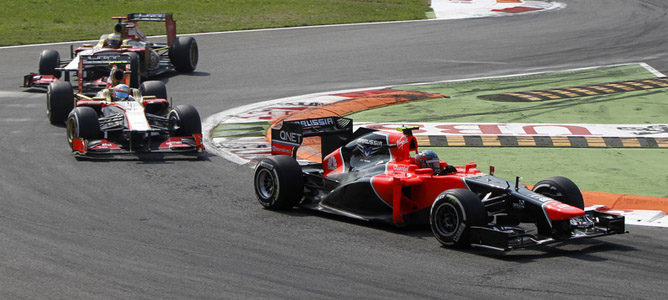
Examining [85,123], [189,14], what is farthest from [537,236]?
[189,14]

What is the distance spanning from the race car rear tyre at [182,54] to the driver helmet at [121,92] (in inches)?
338

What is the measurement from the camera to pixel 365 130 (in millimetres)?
13875

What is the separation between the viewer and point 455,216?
11.1 metres

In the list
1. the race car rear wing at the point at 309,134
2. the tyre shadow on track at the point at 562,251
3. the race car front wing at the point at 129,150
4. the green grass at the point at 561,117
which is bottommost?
the race car front wing at the point at 129,150

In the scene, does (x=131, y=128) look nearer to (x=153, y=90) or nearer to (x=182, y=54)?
(x=153, y=90)

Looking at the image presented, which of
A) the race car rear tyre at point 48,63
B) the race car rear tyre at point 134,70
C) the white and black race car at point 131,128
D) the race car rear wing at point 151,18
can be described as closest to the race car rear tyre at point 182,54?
the race car rear wing at point 151,18

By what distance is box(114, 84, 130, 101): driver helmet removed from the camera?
1892 centimetres

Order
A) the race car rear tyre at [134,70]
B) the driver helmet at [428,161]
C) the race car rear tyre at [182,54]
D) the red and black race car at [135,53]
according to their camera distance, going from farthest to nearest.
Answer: the race car rear tyre at [182,54]
the red and black race car at [135,53]
the race car rear tyre at [134,70]
the driver helmet at [428,161]

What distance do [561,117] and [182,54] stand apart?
12.3 metres

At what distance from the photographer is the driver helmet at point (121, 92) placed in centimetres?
1892

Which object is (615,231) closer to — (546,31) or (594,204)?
(594,204)

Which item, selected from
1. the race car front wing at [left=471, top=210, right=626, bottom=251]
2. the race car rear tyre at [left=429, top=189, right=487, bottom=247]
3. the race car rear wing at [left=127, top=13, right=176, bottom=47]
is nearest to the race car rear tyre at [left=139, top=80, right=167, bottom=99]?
the race car rear wing at [left=127, top=13, right=176, bottom=47]

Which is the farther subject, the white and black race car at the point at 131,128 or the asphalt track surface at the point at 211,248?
the white and black race car at the point at 131,128

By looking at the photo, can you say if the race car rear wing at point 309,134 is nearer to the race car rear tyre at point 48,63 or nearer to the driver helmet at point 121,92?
the driver helmet at point 121,92
